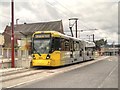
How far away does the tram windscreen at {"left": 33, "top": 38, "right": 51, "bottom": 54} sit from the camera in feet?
84.4

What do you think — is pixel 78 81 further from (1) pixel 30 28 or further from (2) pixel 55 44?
(1) pixel 30 28

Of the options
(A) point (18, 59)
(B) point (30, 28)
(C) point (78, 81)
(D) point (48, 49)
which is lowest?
(C) point (78, 81)

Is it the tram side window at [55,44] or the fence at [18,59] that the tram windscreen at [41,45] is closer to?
the tram side window at [55,44]

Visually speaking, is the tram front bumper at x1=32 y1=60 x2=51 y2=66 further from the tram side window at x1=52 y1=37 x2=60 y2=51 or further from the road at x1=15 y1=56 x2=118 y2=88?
the road at x1=15 y1=56 x2=118 y2=88

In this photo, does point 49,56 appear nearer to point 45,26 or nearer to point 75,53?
point 75,53

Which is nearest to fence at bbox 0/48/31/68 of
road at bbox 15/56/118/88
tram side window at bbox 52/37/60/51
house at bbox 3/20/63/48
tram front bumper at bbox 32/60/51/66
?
tram front bumper at bbox 32/60/51/66

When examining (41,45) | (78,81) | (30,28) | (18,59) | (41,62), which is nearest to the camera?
(78,81)

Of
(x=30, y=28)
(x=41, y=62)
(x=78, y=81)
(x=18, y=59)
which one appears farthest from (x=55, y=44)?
(x=30, y=28)

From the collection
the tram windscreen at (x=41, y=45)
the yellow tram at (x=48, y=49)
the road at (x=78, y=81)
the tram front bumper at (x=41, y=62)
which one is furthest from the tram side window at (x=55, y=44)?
the road at (x=78, y=81)

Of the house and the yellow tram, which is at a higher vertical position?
the house

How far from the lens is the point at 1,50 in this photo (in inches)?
1081

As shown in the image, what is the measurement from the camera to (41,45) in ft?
85.5

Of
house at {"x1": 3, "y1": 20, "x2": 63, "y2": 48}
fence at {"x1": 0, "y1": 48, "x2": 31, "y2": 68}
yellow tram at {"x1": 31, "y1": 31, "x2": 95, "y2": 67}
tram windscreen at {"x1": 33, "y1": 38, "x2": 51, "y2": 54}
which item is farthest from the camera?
house at {"x1": 3, "y1": 20, "x2": 63, "y2": 48}

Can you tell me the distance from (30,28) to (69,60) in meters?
56.3
